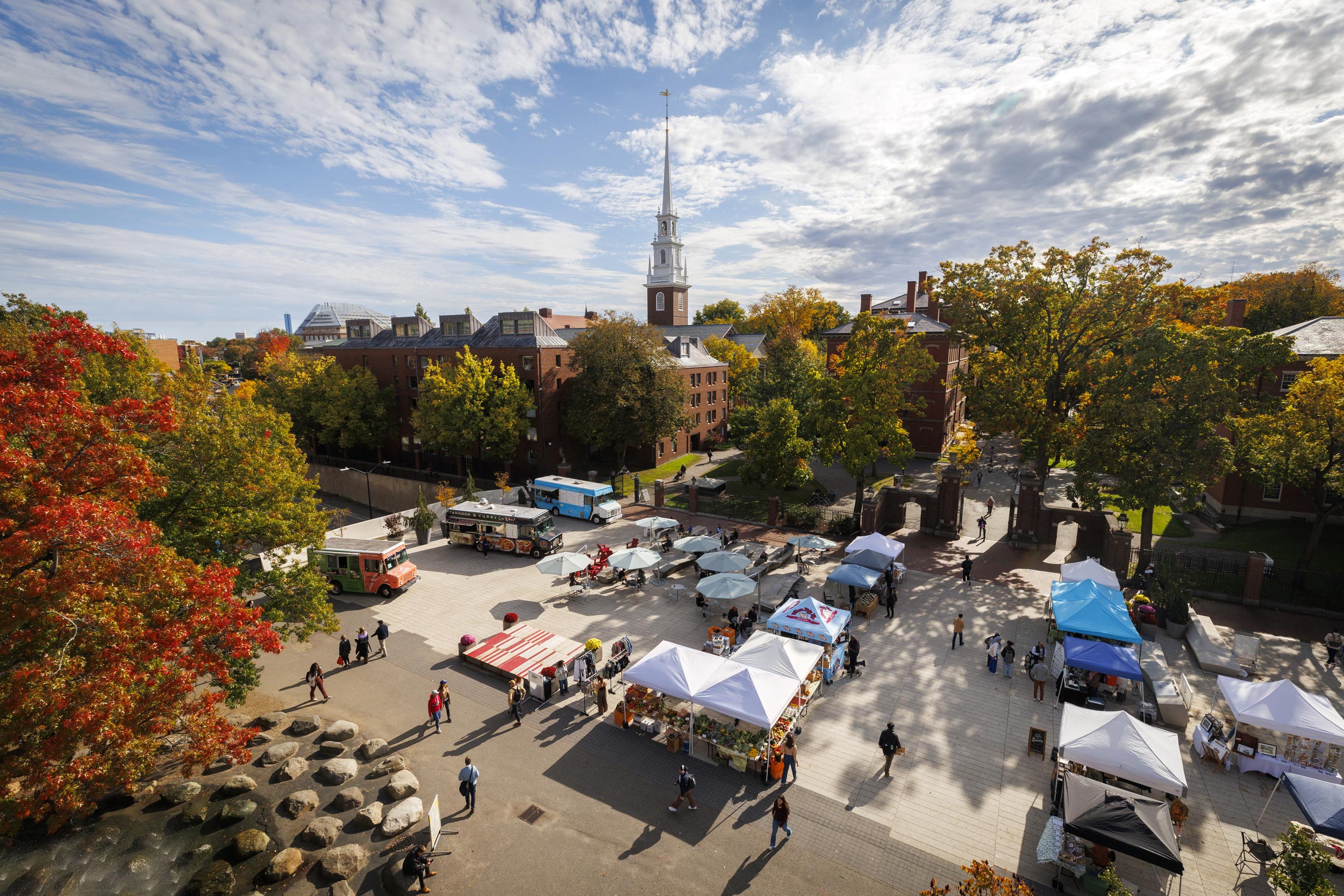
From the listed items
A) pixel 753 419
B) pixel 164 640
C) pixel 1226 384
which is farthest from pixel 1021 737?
pixel 753 419

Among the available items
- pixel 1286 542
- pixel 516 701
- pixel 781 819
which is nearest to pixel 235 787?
pixel 516 701

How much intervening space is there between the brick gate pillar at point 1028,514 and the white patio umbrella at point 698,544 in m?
16.6

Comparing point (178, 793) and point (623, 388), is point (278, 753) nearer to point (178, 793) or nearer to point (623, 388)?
point (178, 793)

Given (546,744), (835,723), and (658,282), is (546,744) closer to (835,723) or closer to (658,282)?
(835,723)

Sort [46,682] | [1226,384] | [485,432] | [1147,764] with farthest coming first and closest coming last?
[485,432] < [1226,384] < [1147,764] < [46,682]

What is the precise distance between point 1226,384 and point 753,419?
27851mm

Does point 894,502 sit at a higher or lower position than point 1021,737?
higher

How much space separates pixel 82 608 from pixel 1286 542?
154ft

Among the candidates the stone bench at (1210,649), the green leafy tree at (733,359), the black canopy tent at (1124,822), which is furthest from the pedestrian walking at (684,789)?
the green leafy tree at (733,359)

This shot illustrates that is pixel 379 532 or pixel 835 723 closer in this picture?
pixel 835 723

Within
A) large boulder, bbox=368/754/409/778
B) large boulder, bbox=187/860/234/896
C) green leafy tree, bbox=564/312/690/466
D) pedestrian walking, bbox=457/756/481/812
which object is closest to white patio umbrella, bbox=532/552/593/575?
large boulder, bbox=368/754/409/778

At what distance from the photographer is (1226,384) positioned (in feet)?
78.9

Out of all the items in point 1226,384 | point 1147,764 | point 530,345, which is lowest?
point 1147,764

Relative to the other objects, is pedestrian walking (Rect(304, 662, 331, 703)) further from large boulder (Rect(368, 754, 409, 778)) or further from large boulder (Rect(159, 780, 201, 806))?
large boulder (Rect(368, 754, 409, 778))
